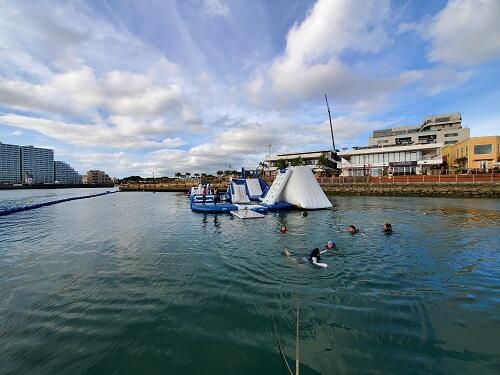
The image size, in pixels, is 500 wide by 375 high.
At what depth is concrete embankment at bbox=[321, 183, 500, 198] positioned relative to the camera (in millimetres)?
43625

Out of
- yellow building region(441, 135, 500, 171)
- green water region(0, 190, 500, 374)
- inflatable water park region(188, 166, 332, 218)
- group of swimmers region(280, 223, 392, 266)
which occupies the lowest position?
green water region(0, 190, 500, 374)

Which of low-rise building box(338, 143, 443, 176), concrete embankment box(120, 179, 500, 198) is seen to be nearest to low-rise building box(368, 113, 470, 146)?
low-rise building box(338, 143, 443, 176)

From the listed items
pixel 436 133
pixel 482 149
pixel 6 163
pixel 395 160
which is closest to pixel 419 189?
pixel 482 149

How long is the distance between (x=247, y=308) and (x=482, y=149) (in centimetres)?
6996

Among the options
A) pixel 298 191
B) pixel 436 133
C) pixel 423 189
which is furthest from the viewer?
pixel 436 133

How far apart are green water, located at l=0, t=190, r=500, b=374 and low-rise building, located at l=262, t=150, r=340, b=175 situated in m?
76.0

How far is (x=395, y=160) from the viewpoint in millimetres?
76000

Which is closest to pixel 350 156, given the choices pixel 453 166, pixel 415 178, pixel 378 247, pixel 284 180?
pixel 453 166

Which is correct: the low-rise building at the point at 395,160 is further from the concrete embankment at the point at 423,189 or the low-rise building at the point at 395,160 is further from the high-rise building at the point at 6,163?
the high-rise building at the point at 6,163

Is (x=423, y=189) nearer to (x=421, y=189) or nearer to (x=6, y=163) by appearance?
(x=421, y=189)

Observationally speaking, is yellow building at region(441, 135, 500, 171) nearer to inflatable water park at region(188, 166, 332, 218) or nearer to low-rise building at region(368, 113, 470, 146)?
low-rise building at region(368, 113, 470, 146)

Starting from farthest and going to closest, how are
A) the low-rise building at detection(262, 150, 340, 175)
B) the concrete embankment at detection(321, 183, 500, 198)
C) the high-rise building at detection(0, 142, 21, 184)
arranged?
the high-rise building at detection(0, 142, 21, 184)
the low-rise building at detection(262, 150, 340, 175)
the concrete embankment at detection(321, 183, 500, 198)

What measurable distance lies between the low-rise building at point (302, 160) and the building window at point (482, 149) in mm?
36946

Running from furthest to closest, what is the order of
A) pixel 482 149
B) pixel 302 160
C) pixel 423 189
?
1. pixel 302 160
2. pixel 482 149
3. pixel 423 189
